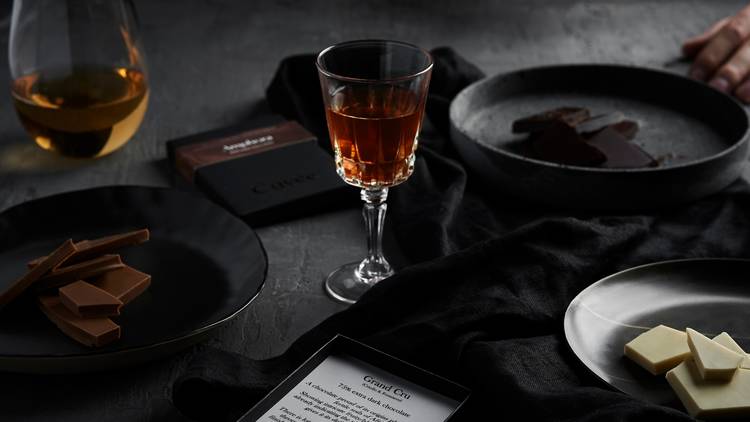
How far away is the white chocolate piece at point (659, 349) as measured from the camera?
0.95 m

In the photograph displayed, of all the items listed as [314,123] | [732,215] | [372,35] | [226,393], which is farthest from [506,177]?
[372,35]

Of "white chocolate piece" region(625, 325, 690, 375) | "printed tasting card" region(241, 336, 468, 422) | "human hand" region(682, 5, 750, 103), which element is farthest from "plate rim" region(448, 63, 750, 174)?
"printed tasting card" region(241, 336, 468, 422)

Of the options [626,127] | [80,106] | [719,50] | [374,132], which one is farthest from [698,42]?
[80,106]

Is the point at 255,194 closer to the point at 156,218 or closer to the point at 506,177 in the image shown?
the point at 156,218

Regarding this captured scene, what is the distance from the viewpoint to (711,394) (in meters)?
0.89

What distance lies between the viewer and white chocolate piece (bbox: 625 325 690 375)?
3.13 ft

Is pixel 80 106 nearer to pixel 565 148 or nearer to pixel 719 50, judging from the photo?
pixel 565 148

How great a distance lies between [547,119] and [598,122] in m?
0.08

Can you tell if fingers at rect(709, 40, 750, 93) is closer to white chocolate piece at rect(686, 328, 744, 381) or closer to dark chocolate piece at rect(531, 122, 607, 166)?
dark chocolate piece at rect(531, 122, 607, 166)

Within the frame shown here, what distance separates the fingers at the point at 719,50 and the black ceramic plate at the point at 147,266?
1.07 m

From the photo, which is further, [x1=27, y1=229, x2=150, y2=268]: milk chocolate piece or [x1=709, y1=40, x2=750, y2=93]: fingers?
[x1=709, y1=40, x2=750, y2=93]: fingers

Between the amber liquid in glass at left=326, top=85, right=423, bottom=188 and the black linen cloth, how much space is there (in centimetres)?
12

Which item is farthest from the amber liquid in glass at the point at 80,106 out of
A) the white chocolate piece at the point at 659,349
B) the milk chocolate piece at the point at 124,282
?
the white chocolate piece at the point at 659,349

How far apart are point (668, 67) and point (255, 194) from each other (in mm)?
1004
